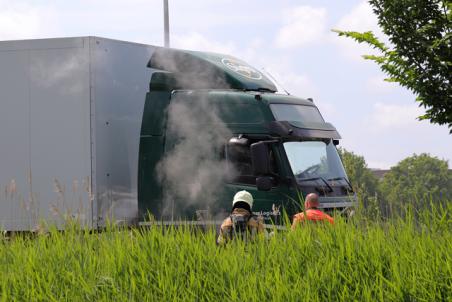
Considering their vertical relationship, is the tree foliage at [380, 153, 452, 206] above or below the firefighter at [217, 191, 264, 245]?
above

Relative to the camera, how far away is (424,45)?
54.5ft

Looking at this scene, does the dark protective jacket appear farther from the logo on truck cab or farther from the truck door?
the logo on truck cab

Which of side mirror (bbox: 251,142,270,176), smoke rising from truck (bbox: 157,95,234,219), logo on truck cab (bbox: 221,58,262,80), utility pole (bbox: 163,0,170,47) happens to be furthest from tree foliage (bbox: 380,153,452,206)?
side mirror (bbox: 251,142,270,176)

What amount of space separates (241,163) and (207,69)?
5.47 ft

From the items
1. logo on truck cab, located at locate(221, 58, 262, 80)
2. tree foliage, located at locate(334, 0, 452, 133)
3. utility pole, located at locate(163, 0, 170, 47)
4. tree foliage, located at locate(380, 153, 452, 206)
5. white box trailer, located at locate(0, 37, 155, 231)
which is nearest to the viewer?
white box trailer, located at locate(0, 37, 155, 231)

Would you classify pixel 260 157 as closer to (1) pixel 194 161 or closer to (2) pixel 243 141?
(2) pixel 243 141

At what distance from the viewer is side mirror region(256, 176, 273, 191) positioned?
1134cm

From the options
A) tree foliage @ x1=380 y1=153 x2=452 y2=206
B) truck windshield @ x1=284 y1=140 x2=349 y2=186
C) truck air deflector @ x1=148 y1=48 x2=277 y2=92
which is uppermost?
tree foliage @ x1=380 y1=153 x2=452 y2=206

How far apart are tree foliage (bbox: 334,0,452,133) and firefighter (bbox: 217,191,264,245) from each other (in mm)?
7962

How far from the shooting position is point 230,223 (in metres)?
9.01

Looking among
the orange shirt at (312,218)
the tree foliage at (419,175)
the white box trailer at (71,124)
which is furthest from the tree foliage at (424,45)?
the tree foliage at (419,175)

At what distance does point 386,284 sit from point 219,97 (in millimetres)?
6080

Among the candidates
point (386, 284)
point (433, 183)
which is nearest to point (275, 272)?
point (386, 284)

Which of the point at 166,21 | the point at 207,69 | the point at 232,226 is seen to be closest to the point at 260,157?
the point at 207,69
